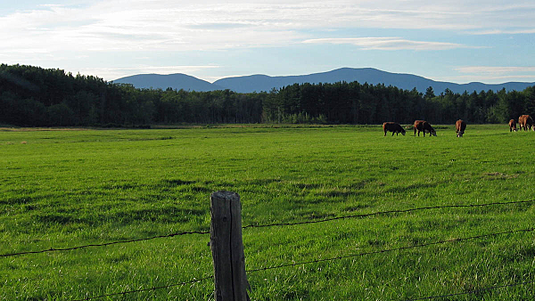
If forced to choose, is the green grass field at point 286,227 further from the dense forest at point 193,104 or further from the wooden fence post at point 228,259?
the dense forest at point 193,104

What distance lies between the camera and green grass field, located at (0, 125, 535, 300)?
642cm

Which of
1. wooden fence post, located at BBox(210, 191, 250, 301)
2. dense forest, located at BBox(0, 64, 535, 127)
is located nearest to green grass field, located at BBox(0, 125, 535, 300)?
wooden fence post, located at BBox(210, 191, 250, 301)

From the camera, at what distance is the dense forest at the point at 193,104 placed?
429 feet

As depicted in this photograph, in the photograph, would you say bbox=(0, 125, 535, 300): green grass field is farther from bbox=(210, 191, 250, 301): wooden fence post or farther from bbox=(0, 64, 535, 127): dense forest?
bbox=(0, 64, 535, 127): dense forest

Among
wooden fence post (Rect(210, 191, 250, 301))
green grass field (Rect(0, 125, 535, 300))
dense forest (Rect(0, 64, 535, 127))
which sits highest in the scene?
dense forest (Rect(0, 64, 535, 127))

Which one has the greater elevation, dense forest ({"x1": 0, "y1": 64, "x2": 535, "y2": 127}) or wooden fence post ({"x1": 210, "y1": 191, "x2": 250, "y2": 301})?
dense forest ({"x1": 0, "y1": 64, "x2": 535, "y2": 127})

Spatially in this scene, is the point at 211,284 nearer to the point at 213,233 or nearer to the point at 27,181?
the point at 213,233

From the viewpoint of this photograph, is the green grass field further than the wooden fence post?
Yes

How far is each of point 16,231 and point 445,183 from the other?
1649 cm

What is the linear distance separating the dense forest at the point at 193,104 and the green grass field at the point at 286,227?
111m

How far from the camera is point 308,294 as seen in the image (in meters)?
6.09

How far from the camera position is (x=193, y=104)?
18312cm

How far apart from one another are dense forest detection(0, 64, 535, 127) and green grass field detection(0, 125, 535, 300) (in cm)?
11122

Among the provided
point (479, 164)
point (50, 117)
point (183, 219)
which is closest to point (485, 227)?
point (183, 219)
